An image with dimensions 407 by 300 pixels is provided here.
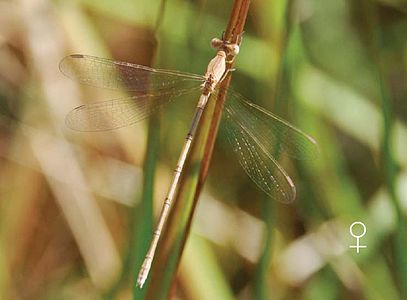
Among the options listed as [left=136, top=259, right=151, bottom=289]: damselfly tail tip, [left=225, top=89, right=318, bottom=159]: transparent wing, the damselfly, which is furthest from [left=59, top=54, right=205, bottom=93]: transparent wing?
[left=136, top=259, right=151, bottom=289]: damselfly tail tip

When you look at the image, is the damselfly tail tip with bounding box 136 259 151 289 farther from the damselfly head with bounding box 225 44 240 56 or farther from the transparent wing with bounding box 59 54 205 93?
the damselfly head with bounding box 225 44 240 56

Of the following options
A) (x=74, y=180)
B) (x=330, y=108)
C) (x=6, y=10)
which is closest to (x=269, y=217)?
(x=330, y=108)

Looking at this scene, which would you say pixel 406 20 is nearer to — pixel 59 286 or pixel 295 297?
pixel 295 297

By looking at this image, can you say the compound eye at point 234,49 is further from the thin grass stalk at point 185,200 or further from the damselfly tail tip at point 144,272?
the damselfly tail tip at point 144,272

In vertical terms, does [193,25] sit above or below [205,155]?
above

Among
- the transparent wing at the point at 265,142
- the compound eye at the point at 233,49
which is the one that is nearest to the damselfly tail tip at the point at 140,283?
the transparent wing at the point at 265,142

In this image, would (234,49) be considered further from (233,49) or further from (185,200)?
(185,200)

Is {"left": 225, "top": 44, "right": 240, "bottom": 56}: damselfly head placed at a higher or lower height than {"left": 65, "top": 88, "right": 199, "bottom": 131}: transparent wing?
higher
